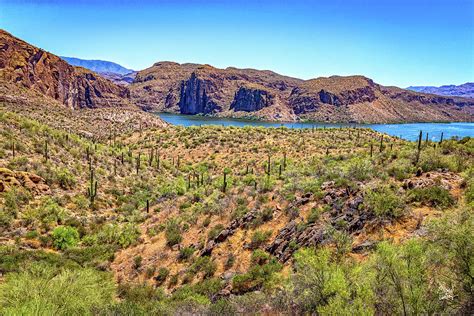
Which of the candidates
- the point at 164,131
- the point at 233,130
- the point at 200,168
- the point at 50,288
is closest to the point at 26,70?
the point at 164,131

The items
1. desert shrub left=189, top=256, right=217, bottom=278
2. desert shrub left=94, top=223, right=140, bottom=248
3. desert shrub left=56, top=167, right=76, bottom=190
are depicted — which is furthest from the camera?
desert shrub left=56, top=167, right=76, bottom=190

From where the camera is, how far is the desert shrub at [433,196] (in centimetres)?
1227

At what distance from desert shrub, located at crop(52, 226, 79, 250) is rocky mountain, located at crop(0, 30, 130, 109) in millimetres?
61397

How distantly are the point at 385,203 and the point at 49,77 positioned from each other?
378 feet

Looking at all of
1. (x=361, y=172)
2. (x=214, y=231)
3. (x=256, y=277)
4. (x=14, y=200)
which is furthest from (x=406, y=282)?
(x=14, y=200)

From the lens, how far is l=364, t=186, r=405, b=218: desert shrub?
41.1 ft

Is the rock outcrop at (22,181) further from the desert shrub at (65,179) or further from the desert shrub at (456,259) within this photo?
the desert shrub at (456,259)

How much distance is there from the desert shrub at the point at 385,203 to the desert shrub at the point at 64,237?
664 inches

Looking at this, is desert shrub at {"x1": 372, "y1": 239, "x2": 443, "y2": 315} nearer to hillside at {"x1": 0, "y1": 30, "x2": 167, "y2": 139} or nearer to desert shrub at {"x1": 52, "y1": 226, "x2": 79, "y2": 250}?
desert shrub at {"x1": 52, "y1": 226, "x2": 79, "y2": 250}

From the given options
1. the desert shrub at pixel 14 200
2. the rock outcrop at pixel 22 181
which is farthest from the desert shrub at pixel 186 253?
the rock outcrop at pixel 22 181

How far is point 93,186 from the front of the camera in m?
27.0

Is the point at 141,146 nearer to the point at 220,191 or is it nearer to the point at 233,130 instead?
the point at 233,130

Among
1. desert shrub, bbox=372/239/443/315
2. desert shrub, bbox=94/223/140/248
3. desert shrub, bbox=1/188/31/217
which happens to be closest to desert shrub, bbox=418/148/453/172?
desert shrub, bbox=372/239/443/315

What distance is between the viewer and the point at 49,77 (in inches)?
3994
